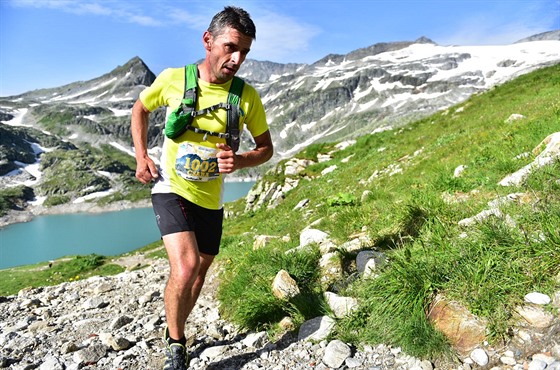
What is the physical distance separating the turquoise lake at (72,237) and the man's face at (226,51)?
11305 centimetres

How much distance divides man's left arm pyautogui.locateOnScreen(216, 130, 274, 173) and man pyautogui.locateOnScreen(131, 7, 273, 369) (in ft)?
0.04

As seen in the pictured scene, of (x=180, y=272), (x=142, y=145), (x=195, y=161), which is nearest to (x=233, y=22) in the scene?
(x=195, y=161)

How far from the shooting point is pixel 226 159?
15.3 ft

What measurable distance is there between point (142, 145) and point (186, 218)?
1.17 meters

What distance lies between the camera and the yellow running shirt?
4895 mm

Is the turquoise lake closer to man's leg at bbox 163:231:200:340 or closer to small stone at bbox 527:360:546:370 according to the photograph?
man's leg at bbox 163:231:200:340

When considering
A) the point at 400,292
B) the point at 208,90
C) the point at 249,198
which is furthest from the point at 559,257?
the point at 249,198

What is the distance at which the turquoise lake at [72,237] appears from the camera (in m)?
117

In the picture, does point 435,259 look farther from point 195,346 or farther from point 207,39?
point 207,39

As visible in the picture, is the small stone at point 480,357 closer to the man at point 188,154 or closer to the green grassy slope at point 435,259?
the green grassy slope at point 435,259

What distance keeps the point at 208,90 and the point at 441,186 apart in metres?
6.17

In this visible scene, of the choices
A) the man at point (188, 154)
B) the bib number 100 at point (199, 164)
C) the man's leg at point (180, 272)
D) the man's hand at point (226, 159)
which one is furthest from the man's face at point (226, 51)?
the man's leg at point (180, 272)

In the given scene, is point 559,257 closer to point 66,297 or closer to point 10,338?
point 10,338

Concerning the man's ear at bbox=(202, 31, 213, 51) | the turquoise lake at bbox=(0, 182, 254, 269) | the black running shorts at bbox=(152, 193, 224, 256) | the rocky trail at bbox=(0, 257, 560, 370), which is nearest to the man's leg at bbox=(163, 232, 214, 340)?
the black running shorts at bbox=(152, 193, 224, 256)
